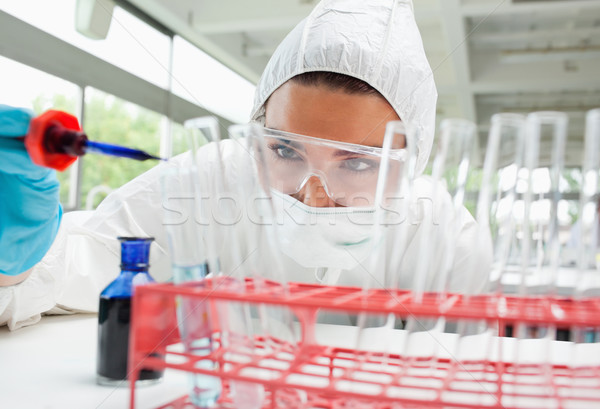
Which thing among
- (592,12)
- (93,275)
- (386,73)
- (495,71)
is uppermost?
(592,12)

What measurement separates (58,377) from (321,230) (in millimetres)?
501

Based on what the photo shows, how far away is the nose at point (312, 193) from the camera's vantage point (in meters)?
0.89

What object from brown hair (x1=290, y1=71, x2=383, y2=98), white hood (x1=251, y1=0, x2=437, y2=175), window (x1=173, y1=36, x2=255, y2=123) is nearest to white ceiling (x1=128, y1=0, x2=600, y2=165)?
window (x1=173, y1=36, x2=255, y2=123)

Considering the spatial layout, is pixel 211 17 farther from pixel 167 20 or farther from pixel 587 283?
pixel 587 283

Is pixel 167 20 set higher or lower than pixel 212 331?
higher

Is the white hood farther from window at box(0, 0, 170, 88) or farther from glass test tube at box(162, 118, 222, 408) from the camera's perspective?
window at box(0, 0, 170, 88)

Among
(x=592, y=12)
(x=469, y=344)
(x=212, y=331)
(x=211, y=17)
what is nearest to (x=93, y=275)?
(x=212, y=331)

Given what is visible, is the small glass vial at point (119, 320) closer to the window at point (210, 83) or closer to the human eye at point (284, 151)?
the human eye at point (284, 151)

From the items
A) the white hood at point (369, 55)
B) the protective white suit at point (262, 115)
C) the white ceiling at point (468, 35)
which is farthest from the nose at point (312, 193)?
the white ceiling at point (468, 35)

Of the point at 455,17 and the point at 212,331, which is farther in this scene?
the point at 455,17

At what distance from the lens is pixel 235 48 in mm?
4348

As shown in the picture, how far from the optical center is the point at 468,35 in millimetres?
3592

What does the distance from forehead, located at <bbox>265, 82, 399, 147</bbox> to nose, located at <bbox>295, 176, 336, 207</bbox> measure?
10cm

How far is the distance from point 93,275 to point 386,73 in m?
0.83
